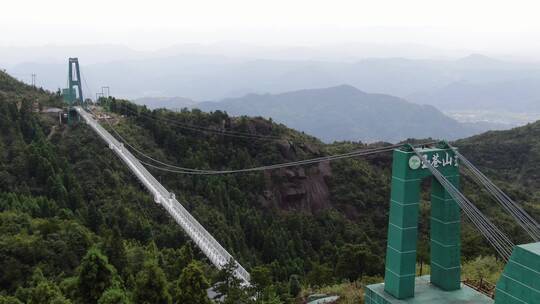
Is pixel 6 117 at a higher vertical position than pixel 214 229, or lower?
higher

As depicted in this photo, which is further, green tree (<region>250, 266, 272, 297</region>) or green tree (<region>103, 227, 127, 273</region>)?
green tree (<region>103, 227, 127, 273</region>)

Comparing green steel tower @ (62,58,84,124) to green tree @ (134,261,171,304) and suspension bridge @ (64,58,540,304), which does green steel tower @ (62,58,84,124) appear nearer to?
green tree @ (134,261,171,304)

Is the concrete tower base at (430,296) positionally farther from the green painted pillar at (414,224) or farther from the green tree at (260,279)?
the green tree at (260,279)

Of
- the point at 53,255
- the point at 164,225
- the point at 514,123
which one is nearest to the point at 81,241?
the point at 53,255

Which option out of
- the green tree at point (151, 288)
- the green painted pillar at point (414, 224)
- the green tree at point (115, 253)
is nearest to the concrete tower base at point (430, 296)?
the green painted pillar at point (414, 224)

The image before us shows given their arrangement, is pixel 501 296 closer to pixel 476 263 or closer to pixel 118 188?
pixel 476 263

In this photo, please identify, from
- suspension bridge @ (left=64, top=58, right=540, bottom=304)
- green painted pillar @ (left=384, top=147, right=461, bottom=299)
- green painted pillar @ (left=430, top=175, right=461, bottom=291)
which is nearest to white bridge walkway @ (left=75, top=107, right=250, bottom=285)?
suspension bridge @ (left=64, top=58, right=540, bottom=304)

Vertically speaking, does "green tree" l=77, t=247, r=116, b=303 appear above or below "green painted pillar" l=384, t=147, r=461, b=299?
below
